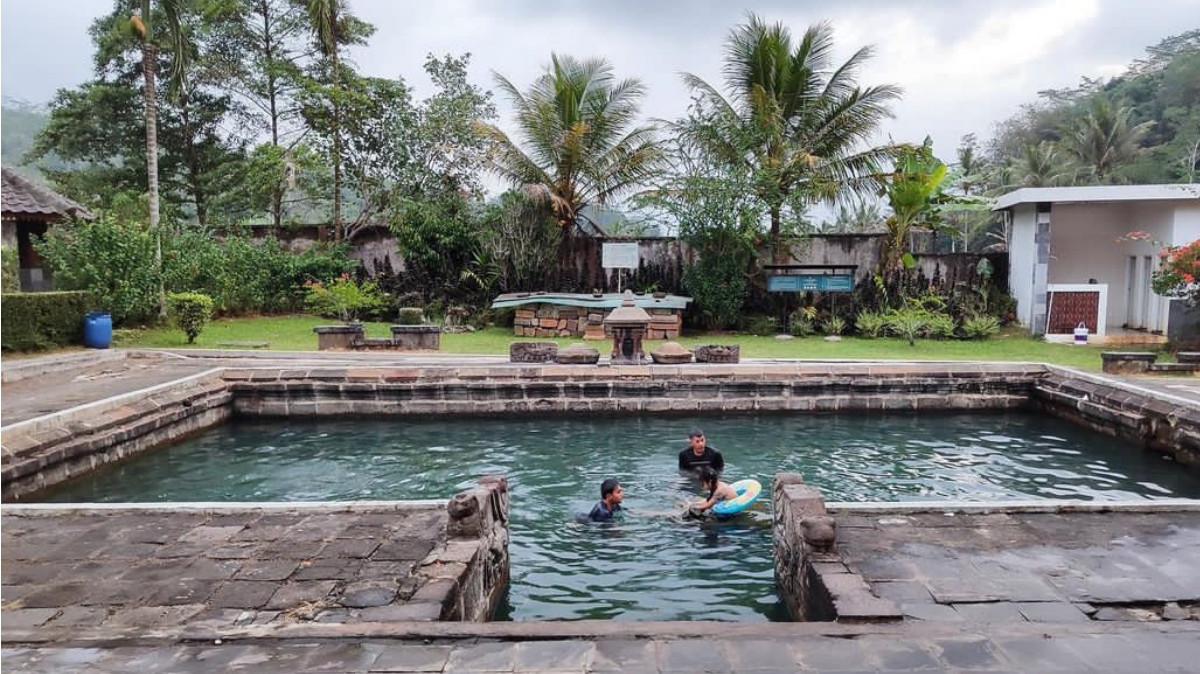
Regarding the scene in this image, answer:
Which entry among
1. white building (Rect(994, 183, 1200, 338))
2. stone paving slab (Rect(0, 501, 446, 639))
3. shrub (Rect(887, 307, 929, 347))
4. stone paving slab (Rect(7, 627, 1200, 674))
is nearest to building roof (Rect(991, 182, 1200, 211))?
white building (Rect(994, 183, 1200, 338))

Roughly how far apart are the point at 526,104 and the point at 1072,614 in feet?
57.2

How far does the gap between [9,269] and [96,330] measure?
124 inches

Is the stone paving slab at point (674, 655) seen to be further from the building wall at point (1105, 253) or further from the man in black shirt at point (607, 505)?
the building wall at point (1105, 253)

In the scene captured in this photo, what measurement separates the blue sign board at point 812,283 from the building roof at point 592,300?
2.06 metres

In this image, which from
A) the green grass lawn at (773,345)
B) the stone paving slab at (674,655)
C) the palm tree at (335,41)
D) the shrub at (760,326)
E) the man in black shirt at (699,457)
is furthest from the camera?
the palm tree at (335,41)

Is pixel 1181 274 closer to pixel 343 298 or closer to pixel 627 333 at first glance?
pixel 627 333

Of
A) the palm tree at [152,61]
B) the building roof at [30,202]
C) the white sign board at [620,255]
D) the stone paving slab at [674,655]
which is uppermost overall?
the palm tree at [152,61]

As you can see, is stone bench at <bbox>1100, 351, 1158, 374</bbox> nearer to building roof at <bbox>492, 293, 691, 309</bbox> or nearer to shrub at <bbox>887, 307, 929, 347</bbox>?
shrub at <bbox>887, 307, 929, 347</bbox>

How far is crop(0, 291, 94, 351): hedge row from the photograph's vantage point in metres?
13.3

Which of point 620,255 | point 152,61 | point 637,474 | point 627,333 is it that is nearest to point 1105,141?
point 620,255

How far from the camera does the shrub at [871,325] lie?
17.3m

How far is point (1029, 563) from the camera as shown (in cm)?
504

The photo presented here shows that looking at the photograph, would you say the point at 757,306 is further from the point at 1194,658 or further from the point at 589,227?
the point at 1194,658

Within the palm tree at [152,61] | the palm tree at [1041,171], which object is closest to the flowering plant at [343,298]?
the palm tree at [152,61]
